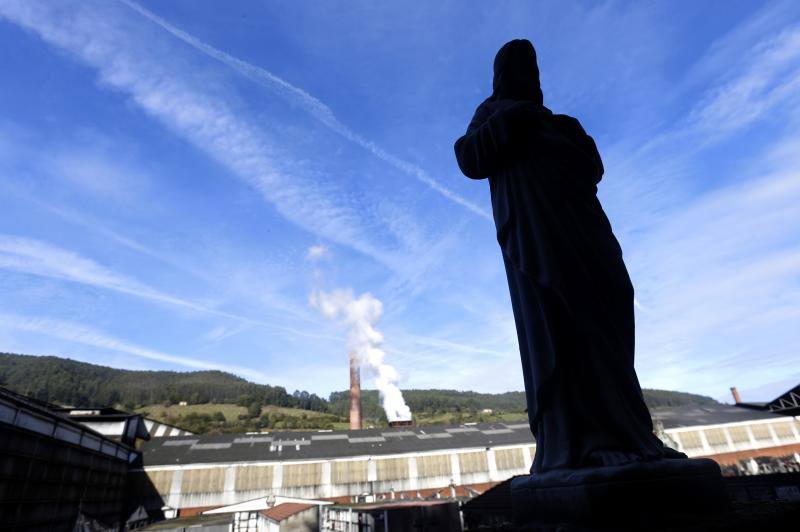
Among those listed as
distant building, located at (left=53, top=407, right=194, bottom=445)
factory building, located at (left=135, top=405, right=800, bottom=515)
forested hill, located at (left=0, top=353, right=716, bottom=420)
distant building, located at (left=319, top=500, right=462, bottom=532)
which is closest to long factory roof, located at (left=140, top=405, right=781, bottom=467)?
factory building, located at (left=135, top=405, right=800, bottom=515)

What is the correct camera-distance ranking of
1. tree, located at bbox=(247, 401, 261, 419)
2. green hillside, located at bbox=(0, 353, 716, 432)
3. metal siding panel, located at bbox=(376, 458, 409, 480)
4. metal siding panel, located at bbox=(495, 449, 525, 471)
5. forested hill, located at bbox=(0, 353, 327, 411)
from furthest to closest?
forested hill, located at bbox=(0, 353, 327, 411), tree, located at bbox=(247, 401, 261, 419), green hillside, located at bbox=(0, 353, 716, 432), metal siding panel, located at bbox=(495, 449, 525, 471), metal siding panel, located at bbox=(376, 458, 409, 480)

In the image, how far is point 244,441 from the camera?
4019 cm

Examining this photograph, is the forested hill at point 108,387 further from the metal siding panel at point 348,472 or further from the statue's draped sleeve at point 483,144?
the statue's draped sleeve at point 483,144

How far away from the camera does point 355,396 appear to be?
5981 cm

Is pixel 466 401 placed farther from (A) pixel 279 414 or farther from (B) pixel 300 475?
(B) pixel 300 475

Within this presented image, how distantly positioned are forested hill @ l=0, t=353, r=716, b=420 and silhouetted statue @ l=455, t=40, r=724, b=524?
12828 cm

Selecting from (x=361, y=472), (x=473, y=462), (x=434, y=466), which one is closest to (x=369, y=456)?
(x=361, y=472)

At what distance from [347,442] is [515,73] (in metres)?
42.0

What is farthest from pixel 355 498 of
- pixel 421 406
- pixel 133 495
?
pixel 421 406

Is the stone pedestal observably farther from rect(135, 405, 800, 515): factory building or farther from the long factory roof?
the long factory roof

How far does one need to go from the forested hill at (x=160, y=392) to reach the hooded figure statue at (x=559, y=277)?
12829 centimetres

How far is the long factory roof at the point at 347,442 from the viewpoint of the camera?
35.2 meters

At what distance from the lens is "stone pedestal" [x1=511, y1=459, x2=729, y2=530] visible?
92.9 inches

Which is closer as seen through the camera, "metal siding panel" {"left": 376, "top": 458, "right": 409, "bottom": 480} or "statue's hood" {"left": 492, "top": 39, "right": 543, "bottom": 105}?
"statue's hood" {"left": 492, "top": 39, "right": 543, "bottom": 105}
